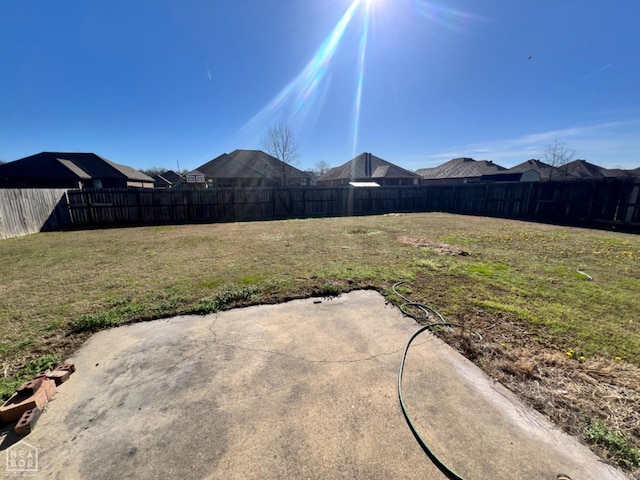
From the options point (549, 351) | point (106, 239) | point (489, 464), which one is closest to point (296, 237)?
point (106, 239)

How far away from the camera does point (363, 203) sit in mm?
18203

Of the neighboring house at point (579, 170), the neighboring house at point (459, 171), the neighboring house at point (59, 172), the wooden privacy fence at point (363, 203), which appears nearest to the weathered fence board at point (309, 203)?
the wooden privacy fence at point (363, 203)

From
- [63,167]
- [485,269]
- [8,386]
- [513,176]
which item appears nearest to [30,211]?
[8,386]

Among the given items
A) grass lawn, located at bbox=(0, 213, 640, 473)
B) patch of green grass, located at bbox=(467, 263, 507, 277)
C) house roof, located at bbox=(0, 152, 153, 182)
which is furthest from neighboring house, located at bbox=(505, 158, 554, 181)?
house roof, located at bbox=(0, 152, 153, 182)

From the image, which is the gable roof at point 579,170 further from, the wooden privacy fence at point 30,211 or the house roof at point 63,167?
the house roof at point 63,167

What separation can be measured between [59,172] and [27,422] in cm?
3114

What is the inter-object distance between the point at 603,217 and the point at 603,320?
1283 cm

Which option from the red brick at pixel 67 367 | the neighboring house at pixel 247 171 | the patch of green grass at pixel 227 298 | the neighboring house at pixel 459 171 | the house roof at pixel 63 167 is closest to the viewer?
the red brick at pixel 67 367

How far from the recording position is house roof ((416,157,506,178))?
33.7 m

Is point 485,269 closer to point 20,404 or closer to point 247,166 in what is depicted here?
point 20,404

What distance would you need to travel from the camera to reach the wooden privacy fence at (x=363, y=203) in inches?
464

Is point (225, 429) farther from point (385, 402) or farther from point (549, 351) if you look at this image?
point (549, 351)

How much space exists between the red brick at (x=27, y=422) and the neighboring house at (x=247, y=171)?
2450 centimetres

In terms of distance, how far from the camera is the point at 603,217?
11.8m
